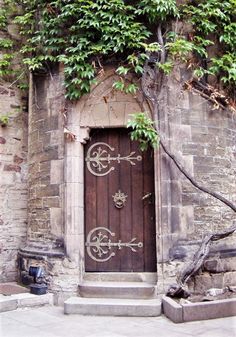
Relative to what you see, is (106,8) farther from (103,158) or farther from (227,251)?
(227,251)

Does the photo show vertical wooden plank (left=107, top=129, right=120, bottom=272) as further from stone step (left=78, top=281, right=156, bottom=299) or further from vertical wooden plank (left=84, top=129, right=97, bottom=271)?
stone step (left=78, top=281, right=156, bottom=299)

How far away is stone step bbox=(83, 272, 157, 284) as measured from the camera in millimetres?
5277

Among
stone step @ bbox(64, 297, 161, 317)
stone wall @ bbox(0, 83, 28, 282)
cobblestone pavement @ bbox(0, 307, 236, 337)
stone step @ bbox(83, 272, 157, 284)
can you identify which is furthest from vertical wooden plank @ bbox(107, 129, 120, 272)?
stone wall @ bbox(0, 83, 28, 282)

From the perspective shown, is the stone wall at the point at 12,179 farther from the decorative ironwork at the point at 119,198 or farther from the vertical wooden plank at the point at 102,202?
the decorative ironwork at the point at 119,198

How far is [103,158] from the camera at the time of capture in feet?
18.5

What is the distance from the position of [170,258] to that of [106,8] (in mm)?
3300

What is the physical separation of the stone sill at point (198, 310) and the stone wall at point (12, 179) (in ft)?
9.60

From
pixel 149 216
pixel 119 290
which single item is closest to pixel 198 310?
pixel 119 290

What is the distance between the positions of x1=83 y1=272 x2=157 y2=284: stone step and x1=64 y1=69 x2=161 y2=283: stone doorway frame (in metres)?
0.15

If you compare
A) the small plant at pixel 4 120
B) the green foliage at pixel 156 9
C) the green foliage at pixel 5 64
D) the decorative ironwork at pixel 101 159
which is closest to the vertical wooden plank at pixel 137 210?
the decorative ironwork at pixel 101 159

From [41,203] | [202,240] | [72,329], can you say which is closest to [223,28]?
[202,240]

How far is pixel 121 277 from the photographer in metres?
5.33

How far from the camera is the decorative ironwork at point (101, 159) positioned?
5621 mm

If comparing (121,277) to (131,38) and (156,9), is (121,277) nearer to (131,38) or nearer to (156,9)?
(131,38)
